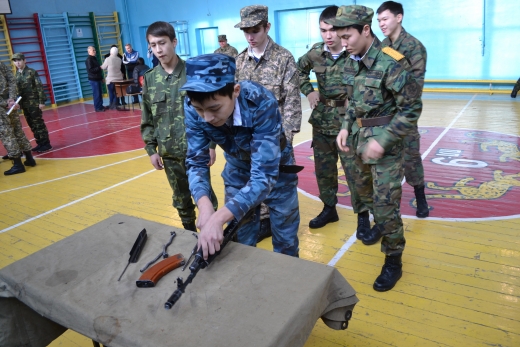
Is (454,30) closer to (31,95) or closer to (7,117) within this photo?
(31,95)

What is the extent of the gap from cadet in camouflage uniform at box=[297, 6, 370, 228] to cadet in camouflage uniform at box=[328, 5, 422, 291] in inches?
19.2

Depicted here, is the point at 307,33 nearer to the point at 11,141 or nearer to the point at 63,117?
the point at 63,117

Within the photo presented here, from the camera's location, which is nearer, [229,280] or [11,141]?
[229,280]

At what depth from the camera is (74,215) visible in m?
4.80

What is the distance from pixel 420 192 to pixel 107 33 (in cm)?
1544

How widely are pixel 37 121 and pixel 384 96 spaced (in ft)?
23.7

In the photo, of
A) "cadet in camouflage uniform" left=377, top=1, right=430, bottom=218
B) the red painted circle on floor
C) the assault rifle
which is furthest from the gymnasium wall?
the assault rifle

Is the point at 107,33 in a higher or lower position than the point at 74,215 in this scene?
higher

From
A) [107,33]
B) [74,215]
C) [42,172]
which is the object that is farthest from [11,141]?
[107,33]

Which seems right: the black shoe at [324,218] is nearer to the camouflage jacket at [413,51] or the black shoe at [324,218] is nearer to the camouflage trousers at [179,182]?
the camouflage trousers at [179,182]

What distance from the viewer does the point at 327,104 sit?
12.0 ft

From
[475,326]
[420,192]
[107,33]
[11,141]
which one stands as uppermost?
[107,33]

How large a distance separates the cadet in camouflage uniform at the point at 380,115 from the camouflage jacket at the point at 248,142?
883mm

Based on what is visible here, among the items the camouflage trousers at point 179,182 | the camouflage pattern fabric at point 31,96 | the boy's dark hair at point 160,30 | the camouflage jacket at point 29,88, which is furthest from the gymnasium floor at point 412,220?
the boy's dark hair at point 160,30
